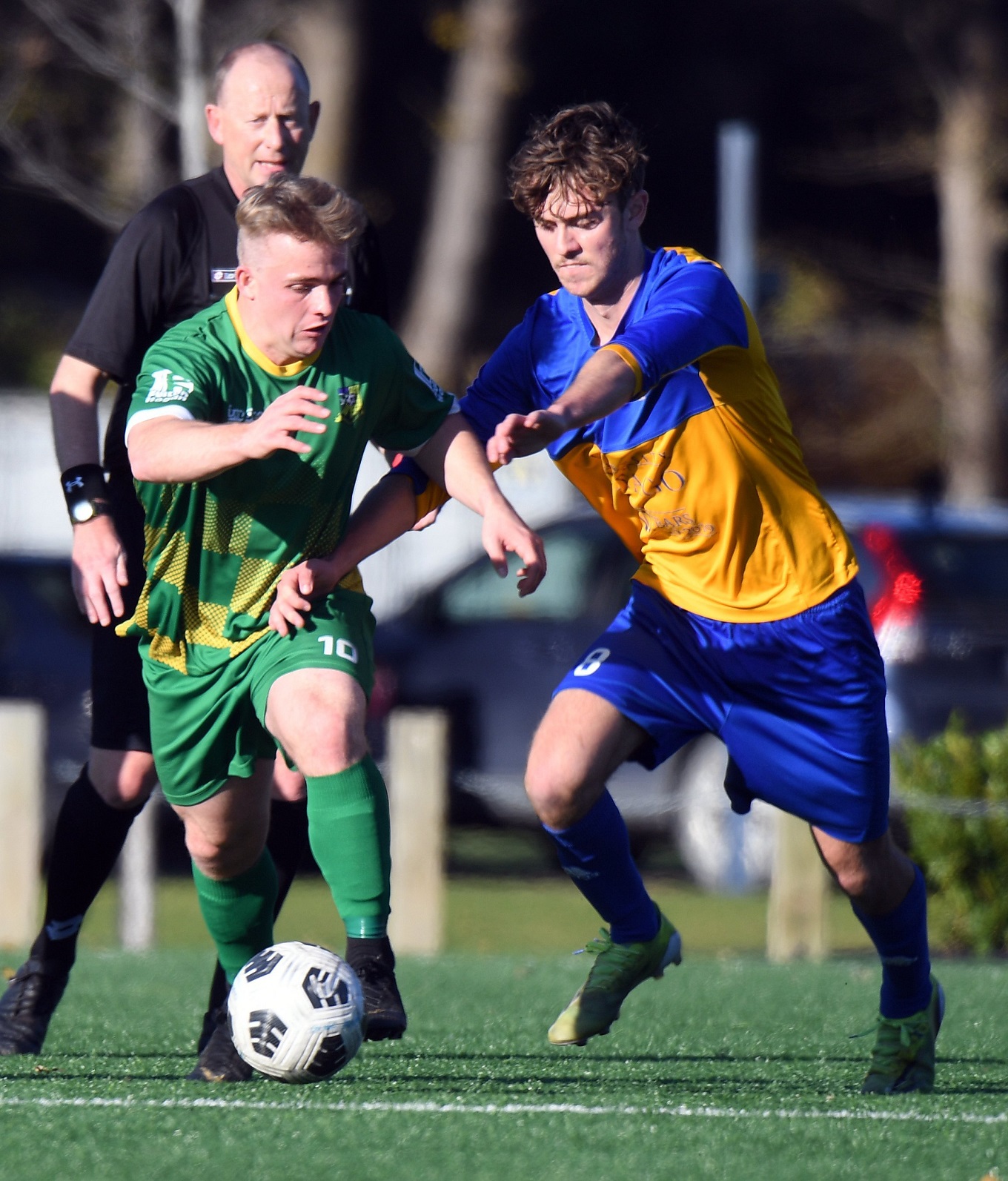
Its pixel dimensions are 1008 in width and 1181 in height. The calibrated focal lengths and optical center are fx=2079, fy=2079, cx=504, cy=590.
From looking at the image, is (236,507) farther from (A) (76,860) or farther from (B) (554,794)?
(A) (76,860)

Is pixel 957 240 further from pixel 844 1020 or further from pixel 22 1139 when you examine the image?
pixel 22 1139

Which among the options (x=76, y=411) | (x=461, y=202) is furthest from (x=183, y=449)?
(x=461, y=202)

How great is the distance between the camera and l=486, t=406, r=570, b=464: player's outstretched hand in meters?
4.27

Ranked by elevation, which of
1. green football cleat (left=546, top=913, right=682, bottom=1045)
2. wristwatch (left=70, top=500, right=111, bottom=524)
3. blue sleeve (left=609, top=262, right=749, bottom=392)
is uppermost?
blue sleeve (left=609, top=262, right=749, bottom=392)

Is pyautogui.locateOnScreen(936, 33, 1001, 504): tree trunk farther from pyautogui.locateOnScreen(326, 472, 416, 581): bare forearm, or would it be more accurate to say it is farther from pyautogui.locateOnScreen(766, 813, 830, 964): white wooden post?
pyautogui.locateOnScreen(326, 472, 416, 581): bare forearm

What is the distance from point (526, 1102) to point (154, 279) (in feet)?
7.48

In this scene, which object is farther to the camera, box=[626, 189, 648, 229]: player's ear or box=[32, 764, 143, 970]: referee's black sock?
box=[32, 764, 143, 970]: referee's black sock

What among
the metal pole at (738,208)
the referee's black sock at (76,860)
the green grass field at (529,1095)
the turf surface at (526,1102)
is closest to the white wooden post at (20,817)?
the green grass field at (529,1095)

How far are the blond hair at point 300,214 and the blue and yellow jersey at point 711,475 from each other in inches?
28.5

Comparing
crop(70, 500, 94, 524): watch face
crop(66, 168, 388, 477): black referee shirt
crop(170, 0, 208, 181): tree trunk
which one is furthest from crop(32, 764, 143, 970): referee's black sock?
crop(170, 0, 208, 181): tree trunk

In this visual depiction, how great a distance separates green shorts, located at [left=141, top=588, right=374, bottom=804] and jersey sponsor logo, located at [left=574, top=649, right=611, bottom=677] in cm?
56

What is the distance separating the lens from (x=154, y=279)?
211 inches

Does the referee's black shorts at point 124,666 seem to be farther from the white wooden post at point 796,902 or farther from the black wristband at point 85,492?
the white wooden post at point 796,902

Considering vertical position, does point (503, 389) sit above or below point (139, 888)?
above
